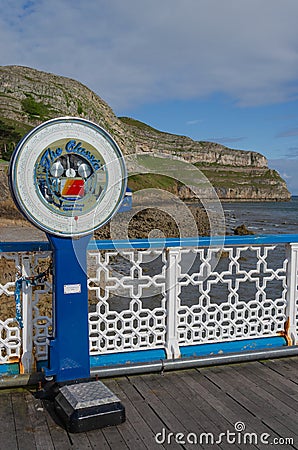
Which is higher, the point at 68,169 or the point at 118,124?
the point at 118,124

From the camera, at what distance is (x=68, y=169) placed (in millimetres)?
2963

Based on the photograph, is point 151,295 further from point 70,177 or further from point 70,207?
point 70,177

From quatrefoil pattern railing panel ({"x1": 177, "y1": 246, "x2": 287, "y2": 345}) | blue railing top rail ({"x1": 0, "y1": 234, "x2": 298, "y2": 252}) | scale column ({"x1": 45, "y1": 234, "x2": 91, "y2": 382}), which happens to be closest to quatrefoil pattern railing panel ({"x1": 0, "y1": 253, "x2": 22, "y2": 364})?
blue railing top rail ({"x1": 0, "y1": 234, "x2": 298, "y2": 252})

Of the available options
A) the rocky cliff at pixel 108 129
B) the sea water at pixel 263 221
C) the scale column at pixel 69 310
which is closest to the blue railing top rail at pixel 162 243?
A: the scale column at pixel 69 310

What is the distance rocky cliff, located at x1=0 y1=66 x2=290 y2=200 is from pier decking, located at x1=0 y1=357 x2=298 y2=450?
46089 millimetres

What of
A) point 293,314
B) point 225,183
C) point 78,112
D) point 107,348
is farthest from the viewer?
point 225,183

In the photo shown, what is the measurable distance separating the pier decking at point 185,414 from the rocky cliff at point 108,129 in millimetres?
46089

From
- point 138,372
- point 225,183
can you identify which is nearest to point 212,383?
point 138,372

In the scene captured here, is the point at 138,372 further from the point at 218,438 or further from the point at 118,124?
the point at 118,124

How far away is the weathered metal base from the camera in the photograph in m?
2.73

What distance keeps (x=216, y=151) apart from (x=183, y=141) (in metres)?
11.9

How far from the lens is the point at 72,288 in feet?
10.1

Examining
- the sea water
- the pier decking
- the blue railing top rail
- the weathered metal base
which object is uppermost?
the blue railing top rail

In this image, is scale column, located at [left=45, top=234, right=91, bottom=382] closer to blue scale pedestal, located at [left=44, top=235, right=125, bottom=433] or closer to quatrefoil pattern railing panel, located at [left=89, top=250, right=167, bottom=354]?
blue scale pedestal, located at [left=44, top=235, right=125, bottom=433]
